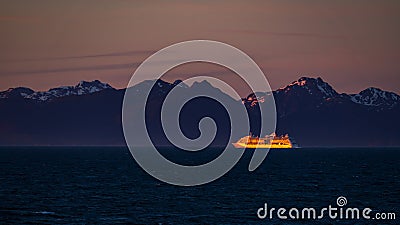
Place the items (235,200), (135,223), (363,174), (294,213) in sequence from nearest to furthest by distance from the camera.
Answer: (135,223), (294,213), (235,200), (363,174)

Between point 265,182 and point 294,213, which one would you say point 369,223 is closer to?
point 294,213

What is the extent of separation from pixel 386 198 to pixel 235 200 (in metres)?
22.9

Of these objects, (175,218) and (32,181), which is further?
(32,181)

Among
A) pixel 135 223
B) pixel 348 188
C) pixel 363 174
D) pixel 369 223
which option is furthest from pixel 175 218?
pixel 363 174

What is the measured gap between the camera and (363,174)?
599 ft

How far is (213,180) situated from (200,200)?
51.1 m

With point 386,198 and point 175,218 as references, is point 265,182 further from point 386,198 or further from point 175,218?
point 175,218

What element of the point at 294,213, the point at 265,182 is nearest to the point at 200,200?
the point at 294,213

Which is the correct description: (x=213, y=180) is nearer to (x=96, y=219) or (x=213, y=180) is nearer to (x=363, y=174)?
(x=363, y=174)

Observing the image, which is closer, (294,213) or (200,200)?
(294,213)

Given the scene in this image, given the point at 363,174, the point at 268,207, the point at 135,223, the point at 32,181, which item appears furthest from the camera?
the point at 363,174

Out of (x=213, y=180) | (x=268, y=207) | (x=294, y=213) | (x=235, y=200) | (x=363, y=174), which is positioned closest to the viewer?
(x=294, y=213)

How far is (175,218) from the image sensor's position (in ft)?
308

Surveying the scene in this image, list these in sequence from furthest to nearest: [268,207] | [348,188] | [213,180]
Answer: [213,180], [348,188], [268,207]
